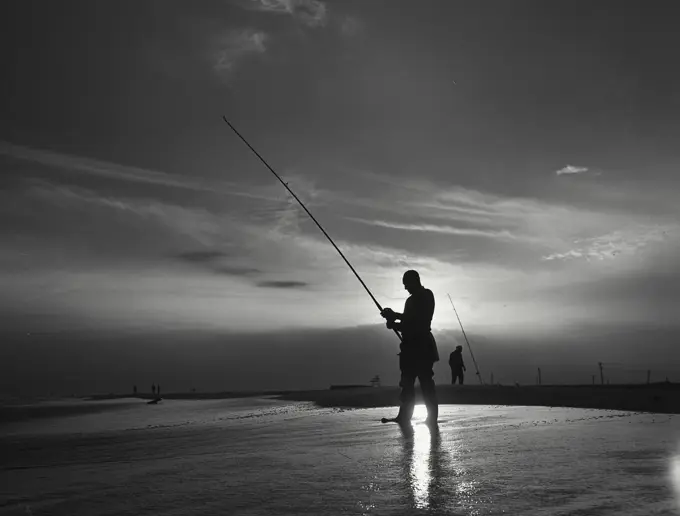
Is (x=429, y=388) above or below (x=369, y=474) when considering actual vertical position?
above

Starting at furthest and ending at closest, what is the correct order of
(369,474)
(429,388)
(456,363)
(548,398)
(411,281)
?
(456,363), (548,398), (411,281), (429,388), (369,474)

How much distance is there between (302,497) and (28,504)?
204 centimetres

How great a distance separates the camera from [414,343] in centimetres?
1027

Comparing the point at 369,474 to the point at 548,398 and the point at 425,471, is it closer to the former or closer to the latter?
the point at 425,471

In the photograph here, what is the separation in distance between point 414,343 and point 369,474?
531 cm

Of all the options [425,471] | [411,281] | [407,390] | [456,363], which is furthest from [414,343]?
[456,363]

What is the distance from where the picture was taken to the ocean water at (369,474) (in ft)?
13.0

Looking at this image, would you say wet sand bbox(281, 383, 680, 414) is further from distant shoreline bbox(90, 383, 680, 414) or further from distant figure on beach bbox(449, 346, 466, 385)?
distant figure on beach bbox(449, 346, 466, 385)

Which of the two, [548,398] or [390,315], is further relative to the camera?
[548,398]

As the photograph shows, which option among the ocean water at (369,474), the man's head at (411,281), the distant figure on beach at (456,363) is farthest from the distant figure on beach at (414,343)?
the distant figure on beach at (456,363)

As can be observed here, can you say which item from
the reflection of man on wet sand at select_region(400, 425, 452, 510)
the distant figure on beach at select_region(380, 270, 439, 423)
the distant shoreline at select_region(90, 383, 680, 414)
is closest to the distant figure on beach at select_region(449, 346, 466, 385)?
the distant shoreline at select_region(90, 383, 680, 414)

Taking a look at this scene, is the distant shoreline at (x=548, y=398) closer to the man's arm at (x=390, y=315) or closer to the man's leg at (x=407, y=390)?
the man's leg at (x=407, y=390)

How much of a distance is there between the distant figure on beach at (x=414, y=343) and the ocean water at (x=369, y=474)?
121 cm

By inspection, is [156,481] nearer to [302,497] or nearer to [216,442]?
[302,497]
